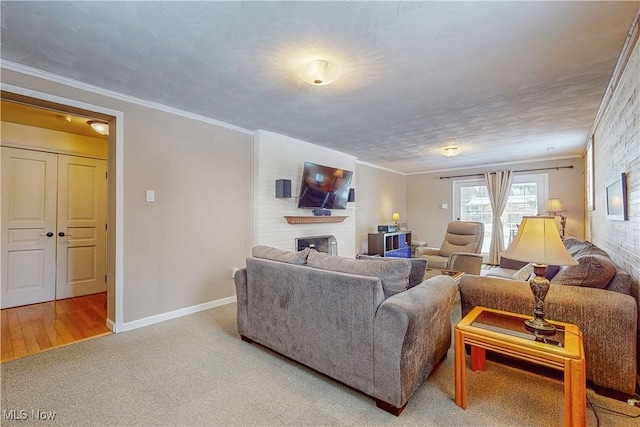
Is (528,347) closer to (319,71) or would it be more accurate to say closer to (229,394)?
(229,394)

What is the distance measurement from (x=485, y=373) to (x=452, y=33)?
235 centimetres

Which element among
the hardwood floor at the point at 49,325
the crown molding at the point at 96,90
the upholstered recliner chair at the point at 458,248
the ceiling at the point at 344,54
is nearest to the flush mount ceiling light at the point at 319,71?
the ceiling at the point at 344,54

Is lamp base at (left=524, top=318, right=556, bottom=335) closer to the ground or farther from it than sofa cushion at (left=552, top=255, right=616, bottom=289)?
closer to the ground

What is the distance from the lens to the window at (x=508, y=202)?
6082mm

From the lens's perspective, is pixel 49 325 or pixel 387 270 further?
pixel 49 325

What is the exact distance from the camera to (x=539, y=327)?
166cm

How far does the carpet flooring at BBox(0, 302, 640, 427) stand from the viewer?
5.41ft

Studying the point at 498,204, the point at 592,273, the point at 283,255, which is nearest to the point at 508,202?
the point at 498,204

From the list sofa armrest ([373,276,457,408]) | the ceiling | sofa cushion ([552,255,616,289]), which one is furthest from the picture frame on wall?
sofa armrest ([373,276,457,408])

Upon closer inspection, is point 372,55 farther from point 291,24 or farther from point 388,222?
point 388,222

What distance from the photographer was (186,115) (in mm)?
3402

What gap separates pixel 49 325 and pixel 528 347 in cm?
417

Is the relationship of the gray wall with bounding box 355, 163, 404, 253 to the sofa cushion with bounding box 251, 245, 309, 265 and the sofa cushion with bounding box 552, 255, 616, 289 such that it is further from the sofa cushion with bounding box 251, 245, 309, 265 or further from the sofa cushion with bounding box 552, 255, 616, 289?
the sofa cushion with bounding box 552, 255, 616, 289

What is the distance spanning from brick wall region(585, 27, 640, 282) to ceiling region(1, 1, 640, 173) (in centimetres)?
19
